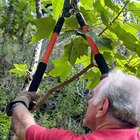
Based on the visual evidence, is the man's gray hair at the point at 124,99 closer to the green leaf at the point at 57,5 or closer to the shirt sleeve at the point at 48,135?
the shirt sleeve at the point at 48,135

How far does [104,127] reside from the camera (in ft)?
3.99

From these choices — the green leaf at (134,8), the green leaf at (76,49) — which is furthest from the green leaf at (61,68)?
the green leaf at (134,8)

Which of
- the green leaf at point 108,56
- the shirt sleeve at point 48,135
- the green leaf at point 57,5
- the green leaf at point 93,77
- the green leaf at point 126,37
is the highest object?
the green leaf at point 57,5

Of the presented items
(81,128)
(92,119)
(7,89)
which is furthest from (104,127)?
(7,89)

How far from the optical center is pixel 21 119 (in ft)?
4.04

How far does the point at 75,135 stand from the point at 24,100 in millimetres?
268

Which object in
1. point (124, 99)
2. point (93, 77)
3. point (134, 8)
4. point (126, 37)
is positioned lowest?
point (93, 77)

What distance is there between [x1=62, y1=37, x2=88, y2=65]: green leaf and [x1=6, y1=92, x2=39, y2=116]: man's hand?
Result: 1.06 ft

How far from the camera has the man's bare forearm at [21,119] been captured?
3.95 feet

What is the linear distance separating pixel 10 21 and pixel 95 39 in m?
5.30

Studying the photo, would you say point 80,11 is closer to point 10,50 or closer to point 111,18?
point 111,18

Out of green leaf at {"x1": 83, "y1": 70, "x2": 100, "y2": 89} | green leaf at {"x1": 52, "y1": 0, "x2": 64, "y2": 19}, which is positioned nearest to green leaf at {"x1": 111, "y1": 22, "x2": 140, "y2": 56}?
green leaf at {"x1": 52, "y1": 0, "x2": 64, "y2": 19}

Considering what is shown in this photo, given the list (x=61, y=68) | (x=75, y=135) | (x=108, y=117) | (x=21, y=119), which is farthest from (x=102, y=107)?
(x=61, y=68)

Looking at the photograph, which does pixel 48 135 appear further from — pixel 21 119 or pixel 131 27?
pixel 131 27
